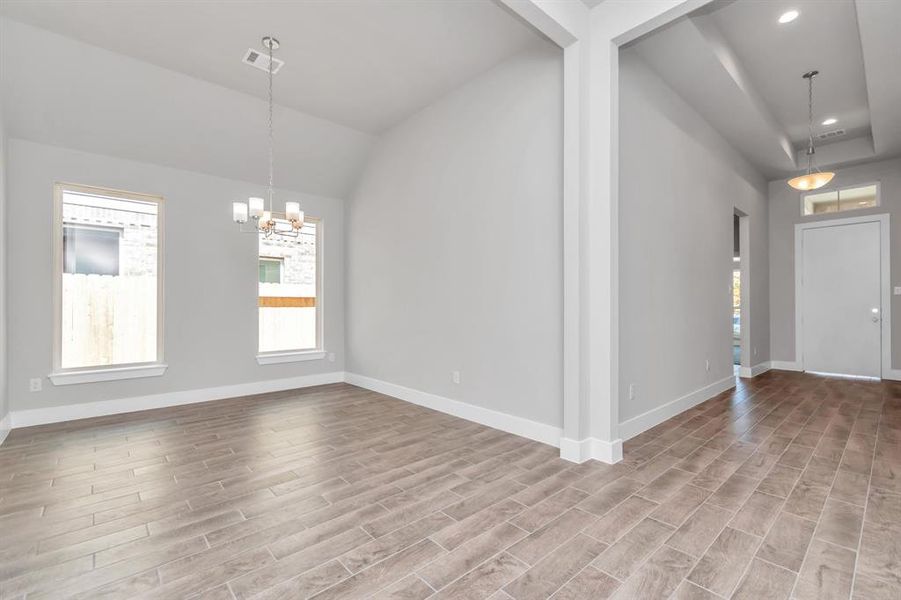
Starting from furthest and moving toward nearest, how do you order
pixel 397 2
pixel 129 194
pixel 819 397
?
pixel 819 397
pixel 129 194
pixel 397 2

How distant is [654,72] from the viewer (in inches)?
154

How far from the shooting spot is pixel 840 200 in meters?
6.59

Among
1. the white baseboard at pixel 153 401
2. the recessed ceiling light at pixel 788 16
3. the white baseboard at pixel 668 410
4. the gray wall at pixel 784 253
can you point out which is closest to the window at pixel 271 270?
the white baseboard at pixel 153 401

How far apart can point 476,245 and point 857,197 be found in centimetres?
661

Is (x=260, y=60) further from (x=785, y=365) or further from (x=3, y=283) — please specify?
(x=785, y=365)

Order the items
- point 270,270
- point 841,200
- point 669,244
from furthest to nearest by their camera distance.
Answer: point 841,200 < point 270,270 < point 669,244

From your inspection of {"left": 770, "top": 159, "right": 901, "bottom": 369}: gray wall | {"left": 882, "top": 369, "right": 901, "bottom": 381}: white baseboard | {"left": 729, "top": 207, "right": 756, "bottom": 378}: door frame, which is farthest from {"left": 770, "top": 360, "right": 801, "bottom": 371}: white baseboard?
{"left": 729, "top": 207, "right": 756, "bottom": 378}: door frame

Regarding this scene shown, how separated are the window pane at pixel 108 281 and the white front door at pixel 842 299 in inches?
375

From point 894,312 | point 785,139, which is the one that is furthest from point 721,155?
point 894,312

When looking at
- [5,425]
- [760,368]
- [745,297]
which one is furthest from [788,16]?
[5,425]

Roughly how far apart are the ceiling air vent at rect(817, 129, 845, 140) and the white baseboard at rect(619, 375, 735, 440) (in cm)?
381

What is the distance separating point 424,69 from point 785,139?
17.6ft

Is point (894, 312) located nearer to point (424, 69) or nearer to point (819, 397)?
point (819, 397)

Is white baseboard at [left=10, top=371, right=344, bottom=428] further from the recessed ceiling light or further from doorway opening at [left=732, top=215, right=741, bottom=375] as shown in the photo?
the recessed ceiling light
